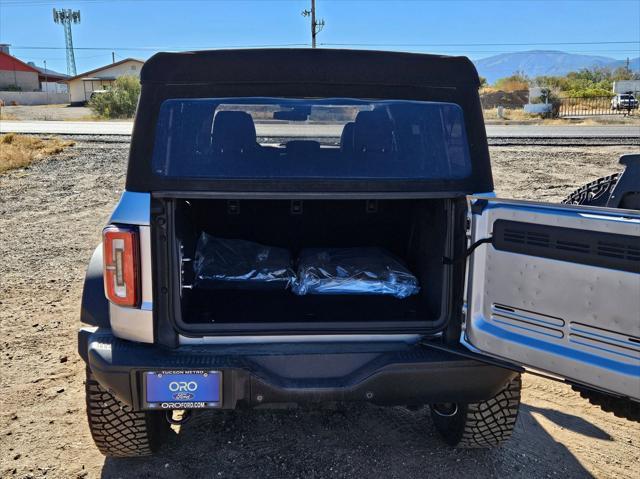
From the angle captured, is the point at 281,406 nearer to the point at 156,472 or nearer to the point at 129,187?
the point at 156,472

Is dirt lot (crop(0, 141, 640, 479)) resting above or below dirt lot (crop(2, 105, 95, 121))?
below

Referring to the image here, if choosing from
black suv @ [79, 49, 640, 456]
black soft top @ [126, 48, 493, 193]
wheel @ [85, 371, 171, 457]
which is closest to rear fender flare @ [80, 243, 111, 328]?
black suv @ [79, 49, 640, 456]

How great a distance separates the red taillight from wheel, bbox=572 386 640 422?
5.64ft

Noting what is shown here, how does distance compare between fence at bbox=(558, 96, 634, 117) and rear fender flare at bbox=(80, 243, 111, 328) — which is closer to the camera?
rear fender flare at bbox=(80, 243, 111, 328)

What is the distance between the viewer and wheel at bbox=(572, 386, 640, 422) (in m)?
2.03

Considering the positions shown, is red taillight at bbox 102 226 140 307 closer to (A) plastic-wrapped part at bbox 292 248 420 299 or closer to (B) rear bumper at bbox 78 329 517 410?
(B) rear bumper at bbox 78 329 517 410

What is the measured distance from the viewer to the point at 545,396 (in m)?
3.64

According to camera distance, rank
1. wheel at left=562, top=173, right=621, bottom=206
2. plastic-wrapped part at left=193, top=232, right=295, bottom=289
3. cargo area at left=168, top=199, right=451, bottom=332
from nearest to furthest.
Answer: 1. cargo area at left=168, top=199, right=451, bottom=332
2. plastic-wrapped part at left=193, top=232, right=295, bottom=289
3. wheel at left=562, top=173, right=621, bottom=206

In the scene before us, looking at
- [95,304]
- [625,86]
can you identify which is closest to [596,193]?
[95,304]

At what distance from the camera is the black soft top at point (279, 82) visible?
7.67 ft

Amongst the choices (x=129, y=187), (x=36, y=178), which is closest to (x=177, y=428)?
(x=129, y=187)

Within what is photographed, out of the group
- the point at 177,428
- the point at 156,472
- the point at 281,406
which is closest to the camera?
the point at 281,406

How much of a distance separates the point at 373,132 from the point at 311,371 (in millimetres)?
1158

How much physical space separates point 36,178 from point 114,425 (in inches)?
418
